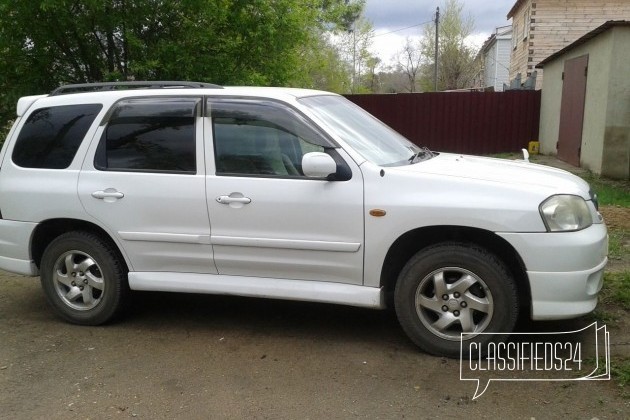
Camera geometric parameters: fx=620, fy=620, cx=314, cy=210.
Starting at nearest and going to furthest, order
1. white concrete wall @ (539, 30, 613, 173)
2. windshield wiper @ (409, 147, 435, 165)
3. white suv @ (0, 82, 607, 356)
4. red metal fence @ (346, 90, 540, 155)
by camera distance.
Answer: white suv @ (0, 82, 607, 356) → windshield wiper @ (409, 147, 435, 165) → white concrete wall @ (539, 30, 613, 173) → red metal fence @ (346, 90, 540, 155)

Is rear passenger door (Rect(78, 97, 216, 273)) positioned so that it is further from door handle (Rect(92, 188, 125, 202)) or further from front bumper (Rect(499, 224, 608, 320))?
front bumper (Rect(499, 224, 608, 320))

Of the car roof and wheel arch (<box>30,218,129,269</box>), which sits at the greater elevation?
the car roof

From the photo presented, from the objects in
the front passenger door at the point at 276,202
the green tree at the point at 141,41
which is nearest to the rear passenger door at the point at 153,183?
the front passenger door at the point at 276,202

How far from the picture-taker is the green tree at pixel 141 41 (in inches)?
385

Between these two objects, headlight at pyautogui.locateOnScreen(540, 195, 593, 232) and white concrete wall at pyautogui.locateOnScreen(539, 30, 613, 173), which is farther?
white concrete wall at pyautogui.locateOnScreen(539, 30, 613, 173)

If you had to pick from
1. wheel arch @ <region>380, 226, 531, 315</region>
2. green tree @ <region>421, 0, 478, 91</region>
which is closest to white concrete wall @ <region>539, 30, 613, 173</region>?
wheel arch @ <region>380, 226, 531, 315</region>

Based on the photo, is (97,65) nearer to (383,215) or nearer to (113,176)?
(113,176)

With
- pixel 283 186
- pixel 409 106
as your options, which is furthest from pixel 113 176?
pixel 409 106

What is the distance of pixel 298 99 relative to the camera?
4465 millimetres

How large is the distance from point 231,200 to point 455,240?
1544mm

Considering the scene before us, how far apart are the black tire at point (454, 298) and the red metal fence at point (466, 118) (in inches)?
593

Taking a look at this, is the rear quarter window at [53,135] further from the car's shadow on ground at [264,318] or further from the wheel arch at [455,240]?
the wheel arch at [455,240]

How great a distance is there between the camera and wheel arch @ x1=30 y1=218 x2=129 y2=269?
4809 mm

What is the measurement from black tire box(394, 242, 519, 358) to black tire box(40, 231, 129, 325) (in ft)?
7.20
